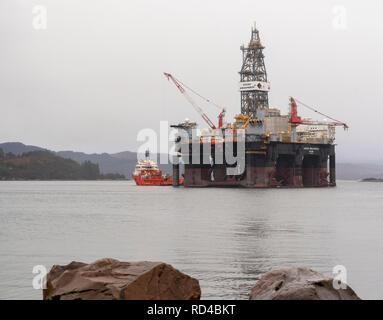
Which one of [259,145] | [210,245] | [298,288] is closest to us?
[298,288]

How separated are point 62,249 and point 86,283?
421 inches

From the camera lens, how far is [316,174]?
274 feet

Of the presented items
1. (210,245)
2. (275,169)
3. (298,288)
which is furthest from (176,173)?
(298,288)

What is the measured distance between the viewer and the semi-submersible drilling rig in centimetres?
7212

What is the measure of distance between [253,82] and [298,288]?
76.0 meters

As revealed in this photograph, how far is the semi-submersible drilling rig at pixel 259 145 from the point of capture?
72.1 meters

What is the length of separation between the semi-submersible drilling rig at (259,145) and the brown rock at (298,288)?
6362cm

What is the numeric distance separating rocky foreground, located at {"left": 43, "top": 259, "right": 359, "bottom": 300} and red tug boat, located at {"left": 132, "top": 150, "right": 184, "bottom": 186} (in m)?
98.6

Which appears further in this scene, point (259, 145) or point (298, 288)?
point (259, 145)

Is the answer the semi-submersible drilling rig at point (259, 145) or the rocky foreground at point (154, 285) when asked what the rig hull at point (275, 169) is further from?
the rocky foreground at point (154, 285)

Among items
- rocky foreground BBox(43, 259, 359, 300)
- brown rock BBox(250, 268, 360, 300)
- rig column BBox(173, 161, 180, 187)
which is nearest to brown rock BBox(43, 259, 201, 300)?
rocky foreground BBox(43, 259, 359, 300)

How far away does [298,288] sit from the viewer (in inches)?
280

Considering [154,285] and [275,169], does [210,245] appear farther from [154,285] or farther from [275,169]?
[275,169]
